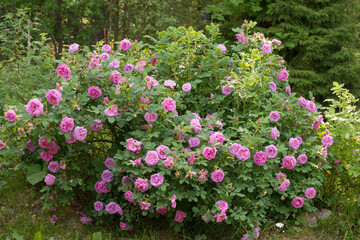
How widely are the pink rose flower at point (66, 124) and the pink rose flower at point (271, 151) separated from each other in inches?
56.3

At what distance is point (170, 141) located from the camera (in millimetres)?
2721

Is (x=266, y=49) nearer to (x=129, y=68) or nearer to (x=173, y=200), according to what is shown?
(x=129, y=68)

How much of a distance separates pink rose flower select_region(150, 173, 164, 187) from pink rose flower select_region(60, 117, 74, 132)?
66cm

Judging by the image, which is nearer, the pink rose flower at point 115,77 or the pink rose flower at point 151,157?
the pink rose flower at point 151,157

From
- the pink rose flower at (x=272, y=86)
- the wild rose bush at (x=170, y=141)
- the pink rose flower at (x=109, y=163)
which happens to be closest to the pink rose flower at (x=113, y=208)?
the wild rose bush at (x=170, y=141)

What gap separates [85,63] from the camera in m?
2.99

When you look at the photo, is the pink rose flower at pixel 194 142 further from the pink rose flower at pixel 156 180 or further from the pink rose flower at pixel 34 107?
the pink rose flower at pixel 34 107

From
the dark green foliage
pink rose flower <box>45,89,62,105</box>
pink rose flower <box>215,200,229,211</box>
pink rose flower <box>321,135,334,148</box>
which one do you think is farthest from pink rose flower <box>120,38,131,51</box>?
the dark green foliage

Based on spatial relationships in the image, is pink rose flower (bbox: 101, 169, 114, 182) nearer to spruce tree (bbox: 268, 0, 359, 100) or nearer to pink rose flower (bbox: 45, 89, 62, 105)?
pink rose flower (bbox: 45, 89, 62, 105)

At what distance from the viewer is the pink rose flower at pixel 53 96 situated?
97.8 inches

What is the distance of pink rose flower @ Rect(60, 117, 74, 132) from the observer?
8.25 feet

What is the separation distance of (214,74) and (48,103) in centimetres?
147

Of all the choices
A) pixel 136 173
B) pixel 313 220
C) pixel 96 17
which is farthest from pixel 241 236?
pixel 96 17

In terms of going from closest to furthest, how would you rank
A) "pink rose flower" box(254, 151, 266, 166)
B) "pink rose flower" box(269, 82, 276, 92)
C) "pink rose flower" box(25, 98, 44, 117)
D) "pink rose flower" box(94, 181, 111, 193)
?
1. "pink rose flower" box(25, 98, 44, 117)
2. "pink rose flower" box(254, 151, 266, 166)
3. "pink rose flower" box(94, 181, 111, 193)
4. "pink rose flower" box(269, 82, 276, 92)
